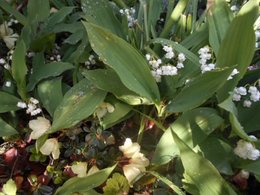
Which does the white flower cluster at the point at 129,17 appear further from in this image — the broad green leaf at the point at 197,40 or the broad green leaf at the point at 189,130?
the broad green leaf at the point at 189,130

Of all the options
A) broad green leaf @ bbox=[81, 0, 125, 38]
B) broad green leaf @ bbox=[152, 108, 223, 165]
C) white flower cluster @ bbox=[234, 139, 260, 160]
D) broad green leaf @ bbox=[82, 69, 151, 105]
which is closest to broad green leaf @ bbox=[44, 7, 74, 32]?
broad green leaf @ bbox=[81, 0, 125, 38]

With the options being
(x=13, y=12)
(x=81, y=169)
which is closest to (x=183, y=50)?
(x=81, y=169)

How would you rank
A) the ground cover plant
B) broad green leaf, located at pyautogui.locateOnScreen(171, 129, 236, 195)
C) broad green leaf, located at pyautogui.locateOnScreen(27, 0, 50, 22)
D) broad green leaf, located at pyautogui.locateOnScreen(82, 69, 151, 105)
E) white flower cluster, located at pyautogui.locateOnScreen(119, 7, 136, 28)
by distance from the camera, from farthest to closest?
broad green leaf, located at pyautogui.locateOnScreen(27, 0, 50, 22)
white flower cluster, located at pyautogui.locateOnScreen(119, 7, 136, 28)
broad green leaf, located at pyautogui.locateOnScreen(82, 69, 151, 105)
the ground cover plant
broad green leaf, located at pyautogui.locateOnScreen(171, 129, 236, 195)

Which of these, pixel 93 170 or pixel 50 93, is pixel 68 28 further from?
pixel 93 170

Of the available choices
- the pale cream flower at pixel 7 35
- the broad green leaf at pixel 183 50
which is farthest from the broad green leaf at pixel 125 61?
the pale cream flower at pixel 7 35

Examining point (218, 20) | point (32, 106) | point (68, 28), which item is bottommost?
point (32, 106)

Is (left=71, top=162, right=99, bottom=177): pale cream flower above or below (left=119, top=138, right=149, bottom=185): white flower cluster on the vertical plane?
below

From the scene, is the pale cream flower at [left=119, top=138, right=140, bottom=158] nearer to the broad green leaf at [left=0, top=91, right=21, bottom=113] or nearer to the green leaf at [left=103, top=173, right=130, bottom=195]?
the green leaf at [left=103, top=173, right=130, bottom=195]
